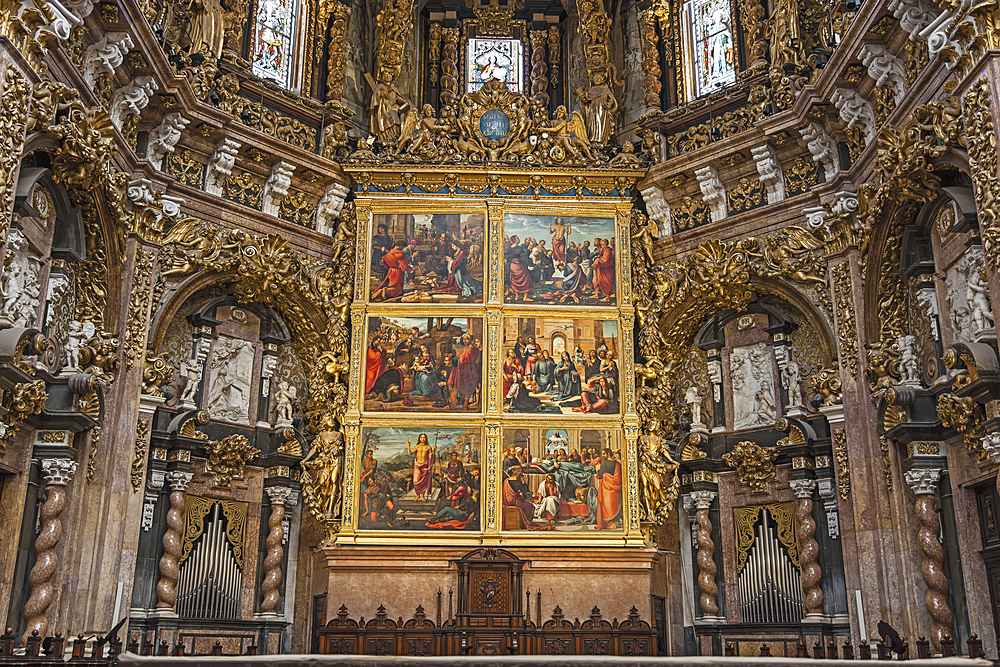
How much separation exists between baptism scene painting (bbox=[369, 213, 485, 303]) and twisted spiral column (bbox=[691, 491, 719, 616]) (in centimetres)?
552

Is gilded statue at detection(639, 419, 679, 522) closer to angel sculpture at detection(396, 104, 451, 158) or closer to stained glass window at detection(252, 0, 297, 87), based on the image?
angel sculpture at detection(396, 104, 451, 158)

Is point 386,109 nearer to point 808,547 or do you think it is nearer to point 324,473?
point 324,473

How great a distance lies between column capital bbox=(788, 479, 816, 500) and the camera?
15.5 metres

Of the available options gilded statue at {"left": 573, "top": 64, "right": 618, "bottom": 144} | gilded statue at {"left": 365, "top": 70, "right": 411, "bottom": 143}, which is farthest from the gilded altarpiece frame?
gilded statue at {"left": 573, "top": 64, "right": 618, "bottom": 144}

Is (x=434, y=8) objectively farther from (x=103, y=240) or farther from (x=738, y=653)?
(x=738, y=653)

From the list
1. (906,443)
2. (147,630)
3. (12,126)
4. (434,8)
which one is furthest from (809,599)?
(434,8)

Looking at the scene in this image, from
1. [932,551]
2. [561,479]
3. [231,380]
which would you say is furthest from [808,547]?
[231,380]

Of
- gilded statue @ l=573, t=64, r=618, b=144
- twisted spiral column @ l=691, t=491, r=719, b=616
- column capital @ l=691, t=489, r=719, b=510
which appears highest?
gilded statue @ l=573, t=64, r=618, b=144

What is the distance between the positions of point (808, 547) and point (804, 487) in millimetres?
986

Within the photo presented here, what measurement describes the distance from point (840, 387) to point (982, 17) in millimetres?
6129

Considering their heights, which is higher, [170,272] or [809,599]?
[170,272]

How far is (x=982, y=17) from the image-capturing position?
11.0m

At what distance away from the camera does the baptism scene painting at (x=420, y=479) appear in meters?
16.2

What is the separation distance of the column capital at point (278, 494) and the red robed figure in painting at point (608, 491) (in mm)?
5614
